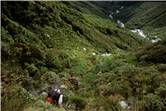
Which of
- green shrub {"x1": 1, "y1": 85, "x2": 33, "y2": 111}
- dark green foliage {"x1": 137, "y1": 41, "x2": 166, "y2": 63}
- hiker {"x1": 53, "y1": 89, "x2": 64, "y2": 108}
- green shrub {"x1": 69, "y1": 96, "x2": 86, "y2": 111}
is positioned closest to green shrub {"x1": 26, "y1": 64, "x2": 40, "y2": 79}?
hiker {"x1": 53, "y1": 89, "x2": 64, "y2": 108}

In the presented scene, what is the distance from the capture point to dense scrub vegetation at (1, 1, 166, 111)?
42.3 feet

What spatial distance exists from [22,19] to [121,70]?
24905 millimetres

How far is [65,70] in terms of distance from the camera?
3491 centimetres

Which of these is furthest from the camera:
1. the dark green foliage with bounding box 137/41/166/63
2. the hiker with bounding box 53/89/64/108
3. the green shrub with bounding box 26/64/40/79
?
the dark green foliage with bounding box 137/41/166/63

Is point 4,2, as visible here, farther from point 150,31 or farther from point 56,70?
point 150,31

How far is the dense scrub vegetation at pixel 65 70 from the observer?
1290 centimetres

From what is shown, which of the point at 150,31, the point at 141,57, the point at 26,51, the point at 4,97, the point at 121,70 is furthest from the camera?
the point at 150,31

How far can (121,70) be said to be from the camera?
28.4m

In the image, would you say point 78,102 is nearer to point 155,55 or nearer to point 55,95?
point 55,95

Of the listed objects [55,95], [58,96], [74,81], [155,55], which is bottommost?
[74,81]

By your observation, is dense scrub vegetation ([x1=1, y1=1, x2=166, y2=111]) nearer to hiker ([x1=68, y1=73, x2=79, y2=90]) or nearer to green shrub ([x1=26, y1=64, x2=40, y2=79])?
green shrub ([x1=26, y1=64, x2=40, y2=79])

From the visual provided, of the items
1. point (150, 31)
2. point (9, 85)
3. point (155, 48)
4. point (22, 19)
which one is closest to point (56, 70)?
point (155, 48)

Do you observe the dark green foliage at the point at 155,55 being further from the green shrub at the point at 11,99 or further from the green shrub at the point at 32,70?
the green shrub at the point at 11,99

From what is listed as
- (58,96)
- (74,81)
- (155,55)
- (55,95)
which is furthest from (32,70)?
(155,55)
